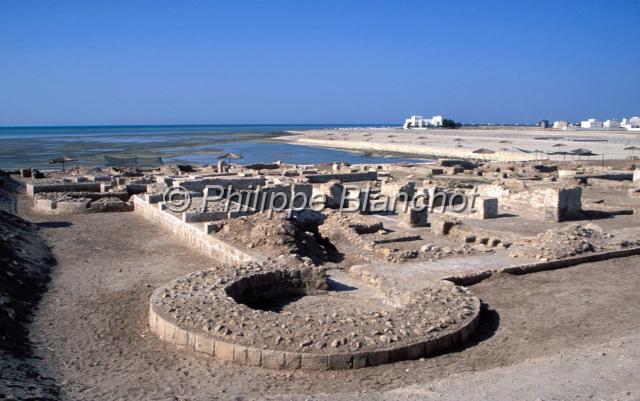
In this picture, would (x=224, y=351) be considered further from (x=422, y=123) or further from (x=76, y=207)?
(x=422, y=123)

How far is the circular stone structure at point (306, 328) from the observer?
20.4ft

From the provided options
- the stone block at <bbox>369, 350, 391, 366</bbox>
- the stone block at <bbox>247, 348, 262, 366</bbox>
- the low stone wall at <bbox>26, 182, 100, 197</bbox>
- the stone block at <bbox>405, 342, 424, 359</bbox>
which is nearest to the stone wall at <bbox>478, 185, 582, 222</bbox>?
the stone block at <bbox>405, 342, 424, 359</bbox>

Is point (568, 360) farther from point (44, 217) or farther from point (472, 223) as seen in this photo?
point (44, 217)

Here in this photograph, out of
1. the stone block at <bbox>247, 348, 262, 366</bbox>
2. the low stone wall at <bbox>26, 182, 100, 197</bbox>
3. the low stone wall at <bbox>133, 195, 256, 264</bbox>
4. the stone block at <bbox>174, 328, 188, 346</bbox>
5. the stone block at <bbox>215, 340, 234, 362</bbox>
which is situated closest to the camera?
the stone block at <bbox>247, 348, 262, 366</bbox>

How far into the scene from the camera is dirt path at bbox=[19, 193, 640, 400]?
582 cm

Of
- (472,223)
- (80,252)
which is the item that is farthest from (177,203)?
(472,223)

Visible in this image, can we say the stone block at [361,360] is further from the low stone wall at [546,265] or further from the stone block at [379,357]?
the low stone wall at [546,265]

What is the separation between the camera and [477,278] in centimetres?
959

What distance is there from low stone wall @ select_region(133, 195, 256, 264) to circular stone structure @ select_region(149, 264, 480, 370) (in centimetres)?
250

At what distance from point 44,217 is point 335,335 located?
13539mm

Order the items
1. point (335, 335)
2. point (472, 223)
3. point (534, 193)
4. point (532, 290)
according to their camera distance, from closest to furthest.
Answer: point (335, 335) < point (532, 290) < point (472, 223) < point (534, 193)

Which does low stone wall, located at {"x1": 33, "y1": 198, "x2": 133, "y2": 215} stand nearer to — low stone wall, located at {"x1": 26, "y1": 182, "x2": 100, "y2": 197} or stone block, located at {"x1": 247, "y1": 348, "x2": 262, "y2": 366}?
low stone wall, located at {"x1": 26, "y1": 182, "x2": 100, "y2": 197}

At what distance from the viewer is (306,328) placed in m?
6.59

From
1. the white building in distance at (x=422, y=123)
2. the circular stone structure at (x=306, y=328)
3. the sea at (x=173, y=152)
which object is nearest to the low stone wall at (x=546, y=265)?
the circular stone structure at (x=306, y=328)
